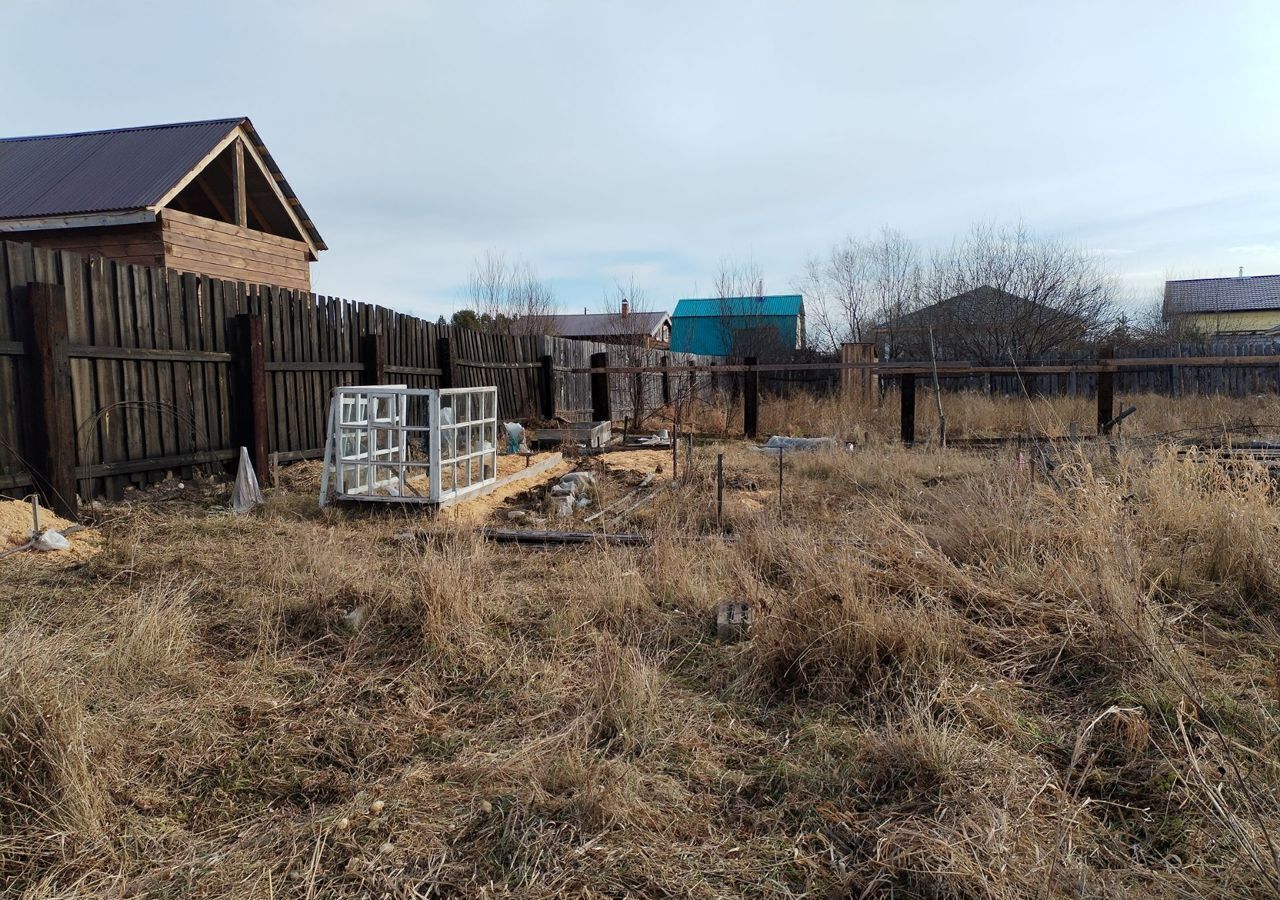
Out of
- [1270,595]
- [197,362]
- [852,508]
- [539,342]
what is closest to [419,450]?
[197,362]

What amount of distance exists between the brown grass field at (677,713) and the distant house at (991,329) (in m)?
15.9

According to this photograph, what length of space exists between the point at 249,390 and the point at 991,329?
17776 millimetres

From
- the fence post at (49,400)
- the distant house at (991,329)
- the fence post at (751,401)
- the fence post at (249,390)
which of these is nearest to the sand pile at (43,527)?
the fence post at (49,400)

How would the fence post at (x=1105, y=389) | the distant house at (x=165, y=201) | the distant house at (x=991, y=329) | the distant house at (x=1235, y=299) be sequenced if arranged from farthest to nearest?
the distant house at (x=1235, y=299), the distant house at (x=991, y=329), the fence post at (x=1105, y=389), the distant house at (x=165, y=201)

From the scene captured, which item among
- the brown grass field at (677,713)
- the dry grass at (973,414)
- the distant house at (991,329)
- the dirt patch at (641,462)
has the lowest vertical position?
A: the brown grass field at (677,713)

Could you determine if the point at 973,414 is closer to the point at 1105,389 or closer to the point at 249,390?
the point at 1105,389

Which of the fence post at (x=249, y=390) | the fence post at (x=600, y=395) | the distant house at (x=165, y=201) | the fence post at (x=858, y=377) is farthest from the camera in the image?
the fence post at (x=858, y=377)

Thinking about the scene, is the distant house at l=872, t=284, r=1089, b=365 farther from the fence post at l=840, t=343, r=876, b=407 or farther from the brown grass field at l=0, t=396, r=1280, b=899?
the brown grass field at l=0, t=396, r=1280, b=899

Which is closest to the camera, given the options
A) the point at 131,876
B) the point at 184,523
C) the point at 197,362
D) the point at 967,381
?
the point at 131,876

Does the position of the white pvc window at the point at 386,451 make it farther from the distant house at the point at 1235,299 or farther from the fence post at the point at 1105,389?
the distant house at the point at 1235,299

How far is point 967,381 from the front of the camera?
1914 cm

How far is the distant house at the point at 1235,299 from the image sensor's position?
37.5 m

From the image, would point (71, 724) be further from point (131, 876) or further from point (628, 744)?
point (628, 744)

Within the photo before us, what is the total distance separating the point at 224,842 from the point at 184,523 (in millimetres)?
4530
